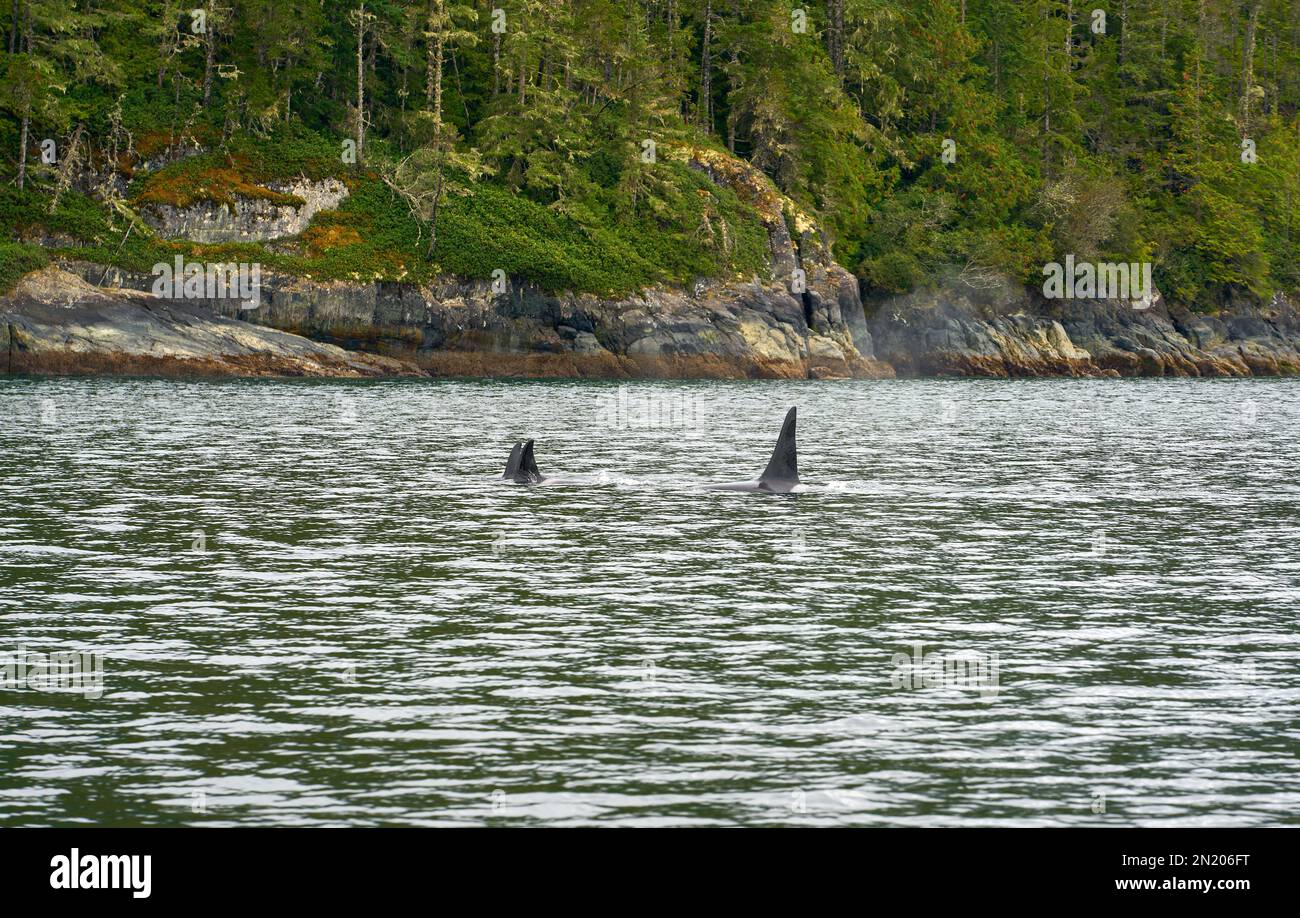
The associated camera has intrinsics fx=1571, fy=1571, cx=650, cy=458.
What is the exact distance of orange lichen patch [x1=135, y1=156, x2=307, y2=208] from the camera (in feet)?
276

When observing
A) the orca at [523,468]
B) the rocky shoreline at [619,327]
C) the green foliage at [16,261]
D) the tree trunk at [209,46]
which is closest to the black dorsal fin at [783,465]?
the orca at [523,468]

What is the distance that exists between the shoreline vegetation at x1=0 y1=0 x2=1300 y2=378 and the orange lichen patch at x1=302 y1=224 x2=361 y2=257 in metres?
0.23

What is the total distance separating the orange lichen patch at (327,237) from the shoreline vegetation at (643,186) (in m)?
0.23

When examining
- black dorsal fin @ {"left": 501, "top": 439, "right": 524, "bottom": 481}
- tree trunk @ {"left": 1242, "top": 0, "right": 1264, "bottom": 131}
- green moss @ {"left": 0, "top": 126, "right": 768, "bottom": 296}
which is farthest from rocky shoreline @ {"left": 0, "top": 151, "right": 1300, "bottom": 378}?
black dorsal fin @ {"left": 501, "top": 439, "right": 524, "bottom": 481}

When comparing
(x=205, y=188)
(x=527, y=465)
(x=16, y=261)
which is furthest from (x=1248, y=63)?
(x=527, y=465)

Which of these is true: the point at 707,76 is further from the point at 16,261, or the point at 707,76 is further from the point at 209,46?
the point at 16,261

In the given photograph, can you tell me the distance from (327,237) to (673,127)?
88.7 feet

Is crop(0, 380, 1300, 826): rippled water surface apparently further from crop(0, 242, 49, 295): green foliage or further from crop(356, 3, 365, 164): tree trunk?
crop(356, 3, 365, 164): tree trunk

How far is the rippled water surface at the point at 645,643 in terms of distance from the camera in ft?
35.9

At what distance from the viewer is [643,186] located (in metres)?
101

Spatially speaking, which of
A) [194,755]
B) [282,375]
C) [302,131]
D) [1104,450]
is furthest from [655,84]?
[194,755]

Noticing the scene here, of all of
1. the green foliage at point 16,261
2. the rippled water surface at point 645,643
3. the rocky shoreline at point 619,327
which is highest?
the green foliage at point 16,261

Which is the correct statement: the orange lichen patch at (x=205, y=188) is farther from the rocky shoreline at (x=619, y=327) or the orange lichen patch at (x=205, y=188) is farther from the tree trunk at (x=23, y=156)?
the tree trunk at (x=23, y=156)
